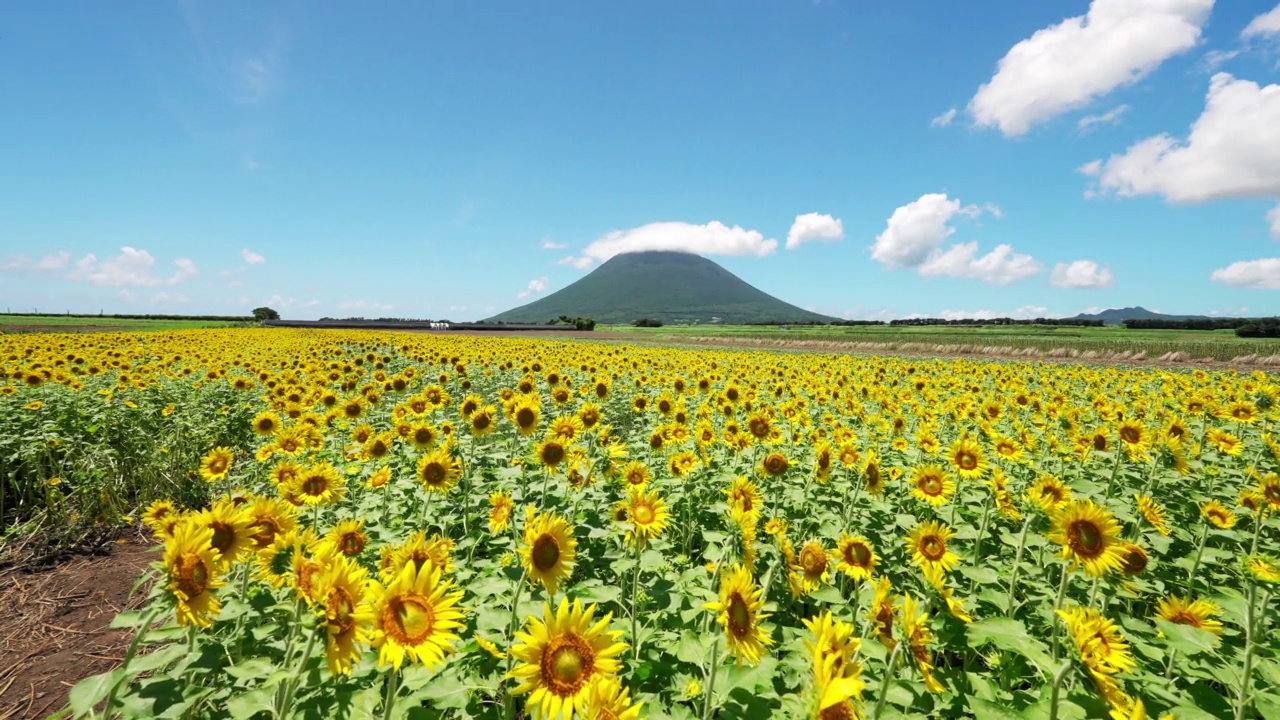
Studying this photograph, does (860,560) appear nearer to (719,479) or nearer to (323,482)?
(719,479)

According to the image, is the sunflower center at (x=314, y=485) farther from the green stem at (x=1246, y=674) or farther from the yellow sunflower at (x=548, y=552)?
the green stem at (x=1246, y=674)

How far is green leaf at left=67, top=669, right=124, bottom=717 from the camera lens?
172 cm

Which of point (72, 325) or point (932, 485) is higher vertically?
point (72, 325)

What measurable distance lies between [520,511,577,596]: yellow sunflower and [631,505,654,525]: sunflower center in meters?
0.84

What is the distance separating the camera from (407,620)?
197cm

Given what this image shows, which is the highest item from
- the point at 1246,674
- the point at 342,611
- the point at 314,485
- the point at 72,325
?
the point at 72,325

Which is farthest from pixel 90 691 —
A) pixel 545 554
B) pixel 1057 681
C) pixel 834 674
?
pixel 1057 681

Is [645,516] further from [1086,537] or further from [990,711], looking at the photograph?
[1086,537]

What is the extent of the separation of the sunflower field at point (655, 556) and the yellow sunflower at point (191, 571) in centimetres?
1

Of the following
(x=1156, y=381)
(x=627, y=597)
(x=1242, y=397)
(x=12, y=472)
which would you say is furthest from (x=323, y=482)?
(x=1156, y=381)

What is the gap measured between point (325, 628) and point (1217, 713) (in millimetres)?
4771

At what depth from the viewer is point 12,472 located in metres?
6.02

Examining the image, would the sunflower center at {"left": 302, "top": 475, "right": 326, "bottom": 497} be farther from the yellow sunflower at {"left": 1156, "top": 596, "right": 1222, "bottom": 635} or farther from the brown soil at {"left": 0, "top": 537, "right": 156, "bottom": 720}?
the yellow sunflower at {"left": 1156, "top": 596, "right": 1222, "bottom": 635}

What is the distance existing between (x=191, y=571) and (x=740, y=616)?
214 cm
